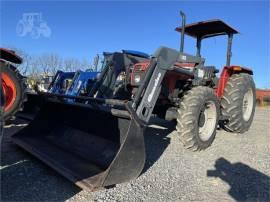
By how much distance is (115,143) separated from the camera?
4293 mm

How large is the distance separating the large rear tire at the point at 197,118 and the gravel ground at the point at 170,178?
8.5 inches

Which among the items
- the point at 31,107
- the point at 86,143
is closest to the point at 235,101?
the point at 86,143

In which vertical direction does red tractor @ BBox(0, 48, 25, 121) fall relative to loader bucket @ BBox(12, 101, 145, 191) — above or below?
above

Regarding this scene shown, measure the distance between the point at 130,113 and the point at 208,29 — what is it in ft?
12.5

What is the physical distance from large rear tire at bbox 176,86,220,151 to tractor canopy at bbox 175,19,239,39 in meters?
1.71

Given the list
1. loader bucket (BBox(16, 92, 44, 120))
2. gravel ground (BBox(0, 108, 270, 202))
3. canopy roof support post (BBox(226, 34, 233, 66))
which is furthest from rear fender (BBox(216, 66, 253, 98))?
loader bucket (BBox(16, 92, 44, 120))

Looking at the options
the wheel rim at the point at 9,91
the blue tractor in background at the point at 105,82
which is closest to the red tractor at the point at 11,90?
the wheel rim at the point at 9,91

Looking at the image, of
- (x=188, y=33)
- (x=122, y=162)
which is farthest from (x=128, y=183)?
(x=188, y=33)

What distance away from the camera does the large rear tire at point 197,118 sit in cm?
477

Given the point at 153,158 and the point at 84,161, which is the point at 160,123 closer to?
the point at 153,158

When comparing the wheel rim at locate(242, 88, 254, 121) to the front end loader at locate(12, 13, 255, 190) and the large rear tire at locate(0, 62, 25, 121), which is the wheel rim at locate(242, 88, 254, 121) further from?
the large rear tire at locate(0, 62, 25, 121)

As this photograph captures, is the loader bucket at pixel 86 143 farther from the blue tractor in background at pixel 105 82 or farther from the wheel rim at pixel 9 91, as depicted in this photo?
the wheel rim at pixel 9 91

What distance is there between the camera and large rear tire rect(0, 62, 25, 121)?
3.53m

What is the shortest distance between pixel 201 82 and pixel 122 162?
9.88ft
